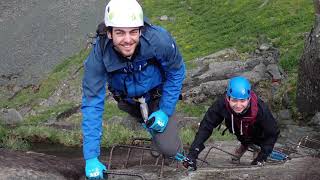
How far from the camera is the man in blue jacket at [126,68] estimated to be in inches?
253

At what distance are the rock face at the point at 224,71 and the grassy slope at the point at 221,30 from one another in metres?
0.62

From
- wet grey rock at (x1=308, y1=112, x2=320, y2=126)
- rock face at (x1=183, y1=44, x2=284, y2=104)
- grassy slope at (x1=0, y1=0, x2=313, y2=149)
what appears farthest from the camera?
grassy slope at (x1=0, y1=0, x2=313, y2=149)

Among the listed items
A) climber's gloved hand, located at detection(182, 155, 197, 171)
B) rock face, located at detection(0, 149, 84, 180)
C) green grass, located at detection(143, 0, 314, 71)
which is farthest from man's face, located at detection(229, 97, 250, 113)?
green grass, located at detection(143, 0, 314, 71)

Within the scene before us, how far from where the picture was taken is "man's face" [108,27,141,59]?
638 centimetres

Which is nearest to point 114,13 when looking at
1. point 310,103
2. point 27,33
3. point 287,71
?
A: point 310,103

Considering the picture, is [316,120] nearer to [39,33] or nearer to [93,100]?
[93,100]

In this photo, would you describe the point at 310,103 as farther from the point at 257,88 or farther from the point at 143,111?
the point at 143,111

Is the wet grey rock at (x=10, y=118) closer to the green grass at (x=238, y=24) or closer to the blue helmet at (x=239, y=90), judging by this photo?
the green grass at (x=238, y=24)

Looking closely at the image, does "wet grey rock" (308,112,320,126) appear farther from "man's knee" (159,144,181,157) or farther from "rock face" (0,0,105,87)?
"rock face" (0,0,105,87)

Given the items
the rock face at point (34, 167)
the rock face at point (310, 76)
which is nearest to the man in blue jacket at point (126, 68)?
the rock face at point (34, 167)

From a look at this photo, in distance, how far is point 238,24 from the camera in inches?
1246

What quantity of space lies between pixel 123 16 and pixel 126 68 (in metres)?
0.71

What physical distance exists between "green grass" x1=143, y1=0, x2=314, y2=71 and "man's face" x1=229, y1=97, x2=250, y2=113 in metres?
15.4

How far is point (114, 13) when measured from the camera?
6406 millimetres
